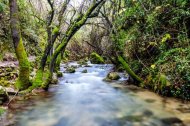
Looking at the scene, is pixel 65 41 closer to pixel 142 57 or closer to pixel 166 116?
pixel 142 57

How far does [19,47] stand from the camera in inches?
315

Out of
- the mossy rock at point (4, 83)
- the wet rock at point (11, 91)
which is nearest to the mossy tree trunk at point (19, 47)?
the wet rock at point (11, 91)

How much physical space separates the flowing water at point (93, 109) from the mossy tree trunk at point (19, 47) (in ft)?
2.35

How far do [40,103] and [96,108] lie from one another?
5.66 ft

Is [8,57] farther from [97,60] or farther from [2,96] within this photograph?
[97,60]

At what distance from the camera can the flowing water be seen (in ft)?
19.4

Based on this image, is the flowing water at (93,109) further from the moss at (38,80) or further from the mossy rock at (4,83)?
the mossy rock at (4,83)

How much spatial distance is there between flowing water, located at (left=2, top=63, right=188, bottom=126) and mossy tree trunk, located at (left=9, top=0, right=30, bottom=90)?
0.72m

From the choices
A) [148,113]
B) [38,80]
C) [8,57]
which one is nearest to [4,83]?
[38,80]

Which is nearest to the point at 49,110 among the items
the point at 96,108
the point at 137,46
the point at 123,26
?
the point at 96,108

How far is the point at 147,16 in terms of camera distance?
996 cm

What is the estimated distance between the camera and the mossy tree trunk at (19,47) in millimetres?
7832

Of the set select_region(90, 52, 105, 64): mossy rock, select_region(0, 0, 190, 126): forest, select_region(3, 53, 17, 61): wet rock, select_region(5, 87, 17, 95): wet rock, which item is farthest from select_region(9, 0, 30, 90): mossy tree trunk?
select_region(90, 52, 105, 64): mossy rock

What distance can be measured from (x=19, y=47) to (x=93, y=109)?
10.4 ft
